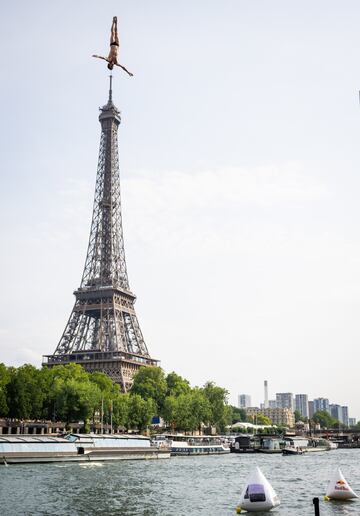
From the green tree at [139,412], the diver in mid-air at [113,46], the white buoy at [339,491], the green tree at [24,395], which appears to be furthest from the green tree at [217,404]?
the diver in mid-air at [113,46]

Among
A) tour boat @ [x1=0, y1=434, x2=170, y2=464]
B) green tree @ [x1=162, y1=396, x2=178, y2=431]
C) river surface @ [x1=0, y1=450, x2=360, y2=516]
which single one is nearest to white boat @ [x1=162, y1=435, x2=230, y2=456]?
green tree @ [x1=162, y1=396, x2=178, y2=431]

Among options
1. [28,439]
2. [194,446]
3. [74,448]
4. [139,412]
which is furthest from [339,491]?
[139,412]

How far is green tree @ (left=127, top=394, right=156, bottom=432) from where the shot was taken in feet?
457

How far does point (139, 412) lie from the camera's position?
139750 millimetres

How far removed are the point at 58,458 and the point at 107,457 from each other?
34.2 feet

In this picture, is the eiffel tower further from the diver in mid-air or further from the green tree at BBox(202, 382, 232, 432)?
the diver in mid-air

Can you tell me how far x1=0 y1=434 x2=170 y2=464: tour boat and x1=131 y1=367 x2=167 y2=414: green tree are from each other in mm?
43738

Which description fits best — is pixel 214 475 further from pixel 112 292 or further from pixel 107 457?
pixel 112 292

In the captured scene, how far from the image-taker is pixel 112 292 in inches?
7057

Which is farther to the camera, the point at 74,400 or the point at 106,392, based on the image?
the point at 106,392

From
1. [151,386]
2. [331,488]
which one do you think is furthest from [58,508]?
[151,386]

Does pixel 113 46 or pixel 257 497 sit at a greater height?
pixel 113 46

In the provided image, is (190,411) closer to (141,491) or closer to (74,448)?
(74,448)

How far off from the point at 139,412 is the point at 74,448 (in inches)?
1907
